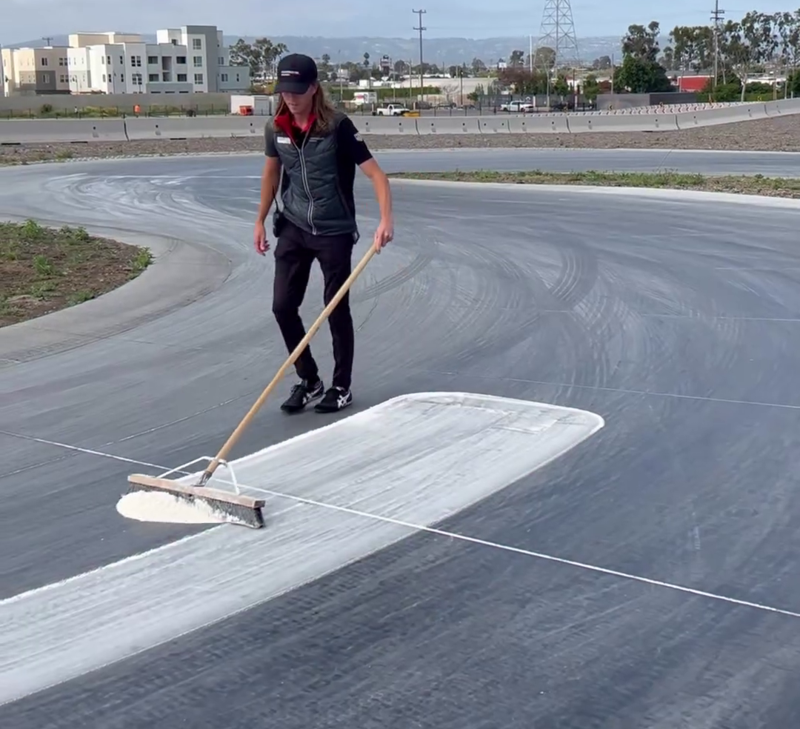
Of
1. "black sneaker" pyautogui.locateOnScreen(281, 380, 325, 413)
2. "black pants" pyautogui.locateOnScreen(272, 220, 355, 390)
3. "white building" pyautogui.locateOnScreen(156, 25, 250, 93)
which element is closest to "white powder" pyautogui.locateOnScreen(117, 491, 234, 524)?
"black sneaker" pyautogui.locateOnScreen(281, 380, 325, 413)

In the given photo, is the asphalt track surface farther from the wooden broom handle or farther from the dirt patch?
the dirt patch

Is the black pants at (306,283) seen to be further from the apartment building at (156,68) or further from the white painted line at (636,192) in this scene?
the apartment building at (156,68)

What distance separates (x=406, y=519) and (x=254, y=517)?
646 mm

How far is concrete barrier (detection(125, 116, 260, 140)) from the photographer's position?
39750 mm

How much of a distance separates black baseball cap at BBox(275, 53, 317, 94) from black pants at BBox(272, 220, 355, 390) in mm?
853

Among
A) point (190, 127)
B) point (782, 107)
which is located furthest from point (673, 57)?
point (190, 127)

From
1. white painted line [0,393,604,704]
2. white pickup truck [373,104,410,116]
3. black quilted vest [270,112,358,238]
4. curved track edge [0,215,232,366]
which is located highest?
white pickup truck [373,104,410,116]

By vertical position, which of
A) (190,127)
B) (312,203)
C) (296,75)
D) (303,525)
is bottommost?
(303,525)

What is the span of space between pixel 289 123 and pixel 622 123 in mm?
38310

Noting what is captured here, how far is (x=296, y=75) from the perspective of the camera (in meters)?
5.83

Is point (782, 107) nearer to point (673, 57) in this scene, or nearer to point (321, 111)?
point (321, 111)

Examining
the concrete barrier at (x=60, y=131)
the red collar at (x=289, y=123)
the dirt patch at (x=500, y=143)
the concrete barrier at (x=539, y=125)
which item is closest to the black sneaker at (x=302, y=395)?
the red collar at (x=289, y=123)

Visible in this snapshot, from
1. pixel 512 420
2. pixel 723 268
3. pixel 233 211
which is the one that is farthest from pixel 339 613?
pixel 233 211

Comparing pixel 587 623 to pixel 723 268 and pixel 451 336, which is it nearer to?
pixel 451 336
